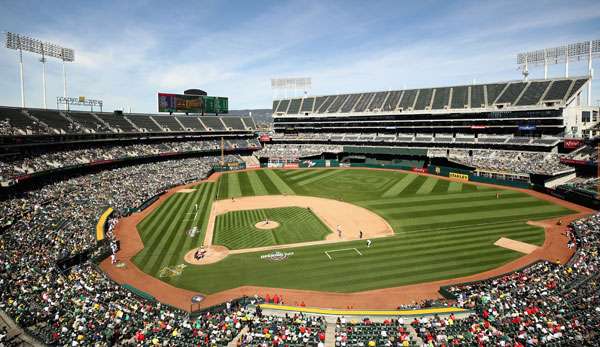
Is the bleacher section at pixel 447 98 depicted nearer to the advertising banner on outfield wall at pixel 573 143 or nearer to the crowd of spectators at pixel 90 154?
the advertising banner on outfield wall at pixel 573 143

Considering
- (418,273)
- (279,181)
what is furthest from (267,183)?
(418,273)

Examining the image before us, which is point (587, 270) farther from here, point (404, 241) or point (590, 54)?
point (590, 54)

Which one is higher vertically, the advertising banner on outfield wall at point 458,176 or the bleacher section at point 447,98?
the bleacher section at point 447,98

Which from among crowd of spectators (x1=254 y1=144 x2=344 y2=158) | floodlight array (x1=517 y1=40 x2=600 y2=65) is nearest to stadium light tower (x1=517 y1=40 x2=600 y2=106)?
floodlight array (x1=517 y1=40 x2=600 y2=65)

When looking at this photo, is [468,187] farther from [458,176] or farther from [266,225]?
Result: [266,225]

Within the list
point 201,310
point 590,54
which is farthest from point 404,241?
point 590,54

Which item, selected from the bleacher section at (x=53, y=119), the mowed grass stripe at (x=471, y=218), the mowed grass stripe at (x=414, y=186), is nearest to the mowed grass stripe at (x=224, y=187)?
the bleacher section at (x=53, y=119)

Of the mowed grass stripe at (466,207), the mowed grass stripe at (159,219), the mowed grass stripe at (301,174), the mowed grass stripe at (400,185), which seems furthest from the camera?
the mowed grass stripe at (301,174)
